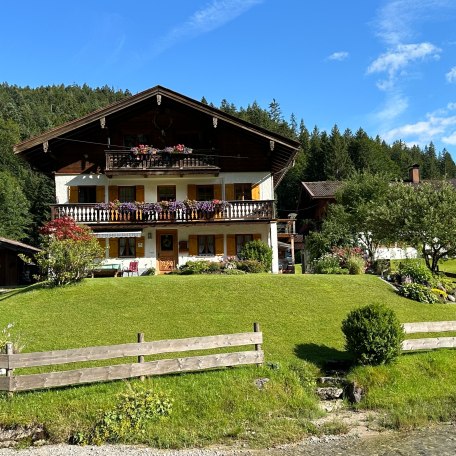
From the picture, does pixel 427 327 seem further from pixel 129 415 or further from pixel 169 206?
pixel 169 206

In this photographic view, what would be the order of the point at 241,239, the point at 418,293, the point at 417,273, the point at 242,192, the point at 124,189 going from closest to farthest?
the point at 418,293
the point at 417,273
the point at 241,239
the point at 124,189
the point at 242,192

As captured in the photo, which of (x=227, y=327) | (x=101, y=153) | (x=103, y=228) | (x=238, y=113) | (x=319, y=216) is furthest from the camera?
(x=238, y=113)

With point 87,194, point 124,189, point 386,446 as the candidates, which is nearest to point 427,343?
point 386,446

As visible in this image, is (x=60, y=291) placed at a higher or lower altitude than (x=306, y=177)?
lower

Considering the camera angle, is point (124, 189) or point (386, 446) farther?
point (124, 189)

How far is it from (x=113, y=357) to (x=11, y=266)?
27.8m

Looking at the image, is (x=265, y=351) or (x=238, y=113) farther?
(x=238, y=113)

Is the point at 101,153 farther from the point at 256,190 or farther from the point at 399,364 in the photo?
the point at 399,364

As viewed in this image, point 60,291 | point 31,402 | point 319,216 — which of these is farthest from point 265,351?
point 319,216

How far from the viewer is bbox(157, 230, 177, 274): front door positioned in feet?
91.2

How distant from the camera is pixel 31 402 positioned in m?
9.68

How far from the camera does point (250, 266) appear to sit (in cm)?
2373

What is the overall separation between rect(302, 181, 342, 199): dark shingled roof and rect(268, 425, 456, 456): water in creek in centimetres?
3963

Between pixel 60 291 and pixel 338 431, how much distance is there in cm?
1187
